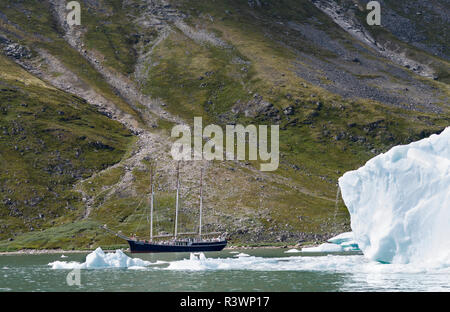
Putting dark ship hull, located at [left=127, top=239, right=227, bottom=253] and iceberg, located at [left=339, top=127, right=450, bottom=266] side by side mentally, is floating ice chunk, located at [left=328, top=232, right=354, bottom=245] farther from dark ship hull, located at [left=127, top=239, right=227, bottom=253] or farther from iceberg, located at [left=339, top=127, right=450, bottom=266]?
iceberg, located at [left=339, top=127, right=450, bottom=266]

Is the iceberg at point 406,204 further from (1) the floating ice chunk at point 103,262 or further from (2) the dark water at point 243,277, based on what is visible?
(1) the floating ice chunk at point 103,262

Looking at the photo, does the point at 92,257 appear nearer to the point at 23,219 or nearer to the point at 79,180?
the point at 23,219

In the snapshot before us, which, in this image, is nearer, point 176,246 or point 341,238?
point 341,238

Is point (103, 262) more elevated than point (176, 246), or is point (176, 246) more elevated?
point (103, 262)

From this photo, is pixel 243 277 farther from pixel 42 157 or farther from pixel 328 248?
pixel 42 157

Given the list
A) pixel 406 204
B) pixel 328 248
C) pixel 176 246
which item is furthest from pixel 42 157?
pixel 406 204

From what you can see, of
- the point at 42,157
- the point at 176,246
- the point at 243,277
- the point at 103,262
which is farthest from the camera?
the point at 42,157
